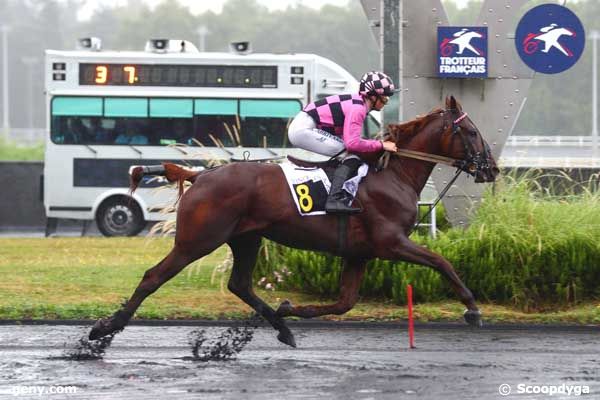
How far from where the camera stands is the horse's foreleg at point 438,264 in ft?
31.8

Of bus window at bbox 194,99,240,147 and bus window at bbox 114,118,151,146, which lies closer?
bus window at bbox 194,99,240,147

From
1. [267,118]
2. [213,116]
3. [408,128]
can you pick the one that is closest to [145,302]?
→ [408,128]

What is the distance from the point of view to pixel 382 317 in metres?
11.9

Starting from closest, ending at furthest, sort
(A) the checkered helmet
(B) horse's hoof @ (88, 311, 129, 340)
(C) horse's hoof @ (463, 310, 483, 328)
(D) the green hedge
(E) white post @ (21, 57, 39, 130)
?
(B) horse's hoof @ (88, 311, 129, 340) → (C) horse's hoof @ (463, 310, 483, 328) → (A) the checkered helmet → (D) the green hedge → (E) white post @ (21, 57, 39, 130)

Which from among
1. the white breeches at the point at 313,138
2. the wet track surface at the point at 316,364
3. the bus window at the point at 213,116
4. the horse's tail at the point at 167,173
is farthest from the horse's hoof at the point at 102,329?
the bus window at the point at 213,116

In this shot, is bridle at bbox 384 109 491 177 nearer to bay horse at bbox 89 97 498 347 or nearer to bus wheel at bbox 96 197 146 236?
bay horse at bbox 89 97 498 347

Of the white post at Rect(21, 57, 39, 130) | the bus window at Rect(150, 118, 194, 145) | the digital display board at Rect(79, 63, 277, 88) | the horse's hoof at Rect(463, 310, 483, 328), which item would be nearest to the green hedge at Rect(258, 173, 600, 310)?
the horse's hoof at Rect(463, 310, 483, 328)

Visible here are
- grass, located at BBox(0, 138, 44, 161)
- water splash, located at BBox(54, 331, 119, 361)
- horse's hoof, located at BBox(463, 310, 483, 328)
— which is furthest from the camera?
grass, located at BBox(0, 138, 44, 161)

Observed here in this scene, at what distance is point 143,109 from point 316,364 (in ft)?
48.0

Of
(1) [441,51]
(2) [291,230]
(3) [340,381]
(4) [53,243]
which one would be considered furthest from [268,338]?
(4) [53,243]

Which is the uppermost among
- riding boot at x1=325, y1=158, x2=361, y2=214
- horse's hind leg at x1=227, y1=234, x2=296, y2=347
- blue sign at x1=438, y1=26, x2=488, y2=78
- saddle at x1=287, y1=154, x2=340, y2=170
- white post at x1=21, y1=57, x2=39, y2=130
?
white post at x1=21, y1=57, x2=39, y2=130

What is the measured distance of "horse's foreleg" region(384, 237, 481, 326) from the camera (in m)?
9.69

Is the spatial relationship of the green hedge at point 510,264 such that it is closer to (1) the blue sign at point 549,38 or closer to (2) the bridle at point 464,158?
(1) the blue sign at point 549,38

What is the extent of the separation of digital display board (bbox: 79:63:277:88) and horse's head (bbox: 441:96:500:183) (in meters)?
12.9
